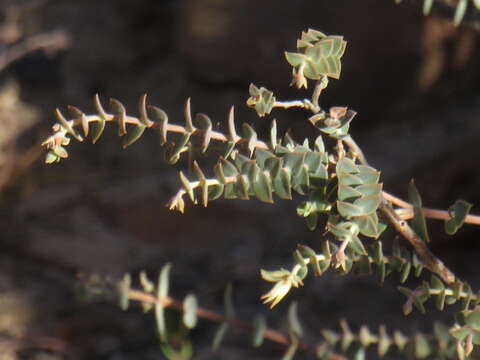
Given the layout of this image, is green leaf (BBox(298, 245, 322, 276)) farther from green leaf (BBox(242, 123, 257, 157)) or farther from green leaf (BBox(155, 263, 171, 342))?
green leaf (BBox(155, 263, 171, 342))

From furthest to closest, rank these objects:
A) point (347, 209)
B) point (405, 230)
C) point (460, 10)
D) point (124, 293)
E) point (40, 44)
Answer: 1. point (40, 44)
2. point (124, 293)
3. point (460, 10)
4. point (405, 230)
5. point (347, 209)

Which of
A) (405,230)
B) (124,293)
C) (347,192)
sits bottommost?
(124,293)

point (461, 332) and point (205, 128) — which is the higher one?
point (205, 128)

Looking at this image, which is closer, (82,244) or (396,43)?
(82,244)

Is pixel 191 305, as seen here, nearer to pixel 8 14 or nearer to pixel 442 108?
pixel 442 108

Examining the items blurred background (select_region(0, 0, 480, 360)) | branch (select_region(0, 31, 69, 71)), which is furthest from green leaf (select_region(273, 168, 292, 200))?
branch (select_region(0, 31, 69, 71))

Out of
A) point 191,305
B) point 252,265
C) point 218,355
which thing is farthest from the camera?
point 252,265

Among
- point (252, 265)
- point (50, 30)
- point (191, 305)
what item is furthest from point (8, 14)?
point (191, 305)

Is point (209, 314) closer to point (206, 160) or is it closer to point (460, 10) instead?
point (460, 10)

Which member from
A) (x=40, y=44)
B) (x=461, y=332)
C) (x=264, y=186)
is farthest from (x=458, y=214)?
(x=40, y=44)
